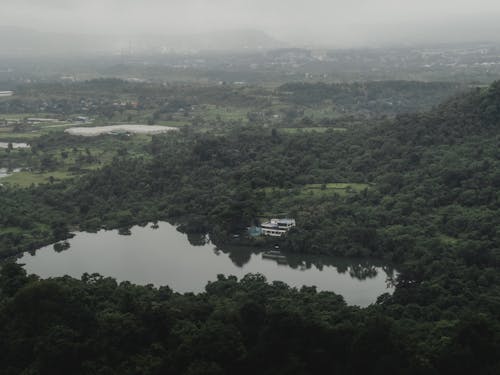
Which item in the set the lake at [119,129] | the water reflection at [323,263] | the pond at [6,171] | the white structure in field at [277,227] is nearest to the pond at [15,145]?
the lake at [119,129]

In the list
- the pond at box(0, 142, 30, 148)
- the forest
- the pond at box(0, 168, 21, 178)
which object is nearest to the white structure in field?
the forest

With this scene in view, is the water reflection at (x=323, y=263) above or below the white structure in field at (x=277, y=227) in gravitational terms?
below

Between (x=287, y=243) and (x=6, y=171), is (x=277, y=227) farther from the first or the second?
(x=6, y=171)

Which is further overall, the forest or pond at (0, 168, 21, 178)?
pond at (0, 168, 21, 178)

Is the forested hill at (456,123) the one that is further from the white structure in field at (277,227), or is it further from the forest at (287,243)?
the white structure in field at (277,227)

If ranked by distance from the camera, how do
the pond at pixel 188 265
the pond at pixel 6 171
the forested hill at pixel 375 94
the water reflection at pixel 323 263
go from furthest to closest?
the forested hill at pixel 375 94 < the pond at pixel 6 171 < the water reflection at pixel 323 263 < the pond at pixel 188 265

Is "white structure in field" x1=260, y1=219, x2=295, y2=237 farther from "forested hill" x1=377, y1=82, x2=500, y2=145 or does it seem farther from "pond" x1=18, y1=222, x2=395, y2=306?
"forested hill" x1=377, y1=82, x2=500, y2=145
